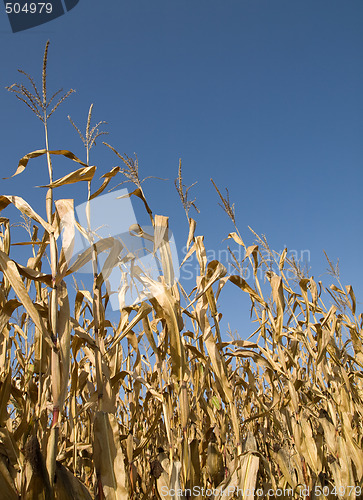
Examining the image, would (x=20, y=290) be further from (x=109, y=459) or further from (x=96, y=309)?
(x=109, y=459)

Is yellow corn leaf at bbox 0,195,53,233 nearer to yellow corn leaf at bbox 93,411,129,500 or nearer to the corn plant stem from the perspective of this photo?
the corn plant stem

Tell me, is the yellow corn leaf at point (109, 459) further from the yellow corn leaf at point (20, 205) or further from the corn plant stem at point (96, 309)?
the yellow corn leaf at point (20, 205)

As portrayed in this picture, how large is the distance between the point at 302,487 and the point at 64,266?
190 cm

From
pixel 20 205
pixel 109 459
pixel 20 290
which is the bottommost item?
pixel 109 459

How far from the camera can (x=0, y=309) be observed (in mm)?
1438

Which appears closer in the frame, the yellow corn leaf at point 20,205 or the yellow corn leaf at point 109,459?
the yellow corn leaf at point 109,459

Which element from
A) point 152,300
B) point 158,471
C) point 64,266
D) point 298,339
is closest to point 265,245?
point 298,339

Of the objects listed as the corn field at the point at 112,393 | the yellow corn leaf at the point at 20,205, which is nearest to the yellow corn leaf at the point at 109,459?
the corn field at the point at 112,393


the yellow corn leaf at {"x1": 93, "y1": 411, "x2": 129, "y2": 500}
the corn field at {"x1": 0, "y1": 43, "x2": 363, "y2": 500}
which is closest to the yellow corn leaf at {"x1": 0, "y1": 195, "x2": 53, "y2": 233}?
the corn field at {"x1": 0, "y1": 43, "x2": 363, "y2": 500}

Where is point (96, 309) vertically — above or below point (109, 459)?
above

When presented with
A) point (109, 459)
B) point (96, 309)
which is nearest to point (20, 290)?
point (96, 309)

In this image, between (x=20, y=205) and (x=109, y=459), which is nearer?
(x=109, y=459)

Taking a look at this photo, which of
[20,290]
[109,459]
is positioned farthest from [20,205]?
[109,459]

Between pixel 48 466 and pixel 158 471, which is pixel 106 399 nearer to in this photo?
pixel 48 466
